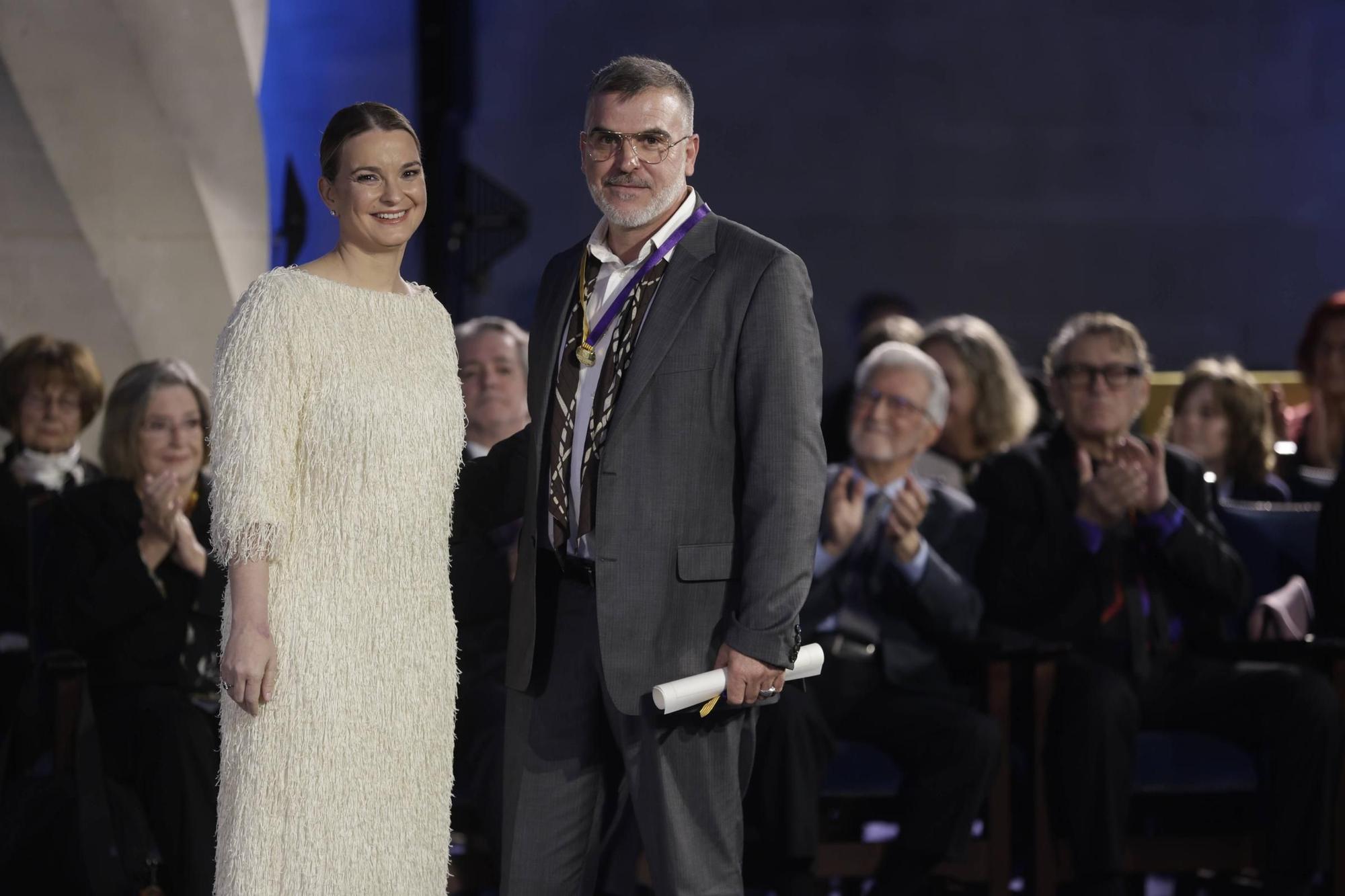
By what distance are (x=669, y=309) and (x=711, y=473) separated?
0.84ft

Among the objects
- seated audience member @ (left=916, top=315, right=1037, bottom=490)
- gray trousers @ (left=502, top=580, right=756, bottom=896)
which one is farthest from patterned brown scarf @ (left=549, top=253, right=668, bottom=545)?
seated audience member @ (left=916, top=315, right=1037, bottom=490)

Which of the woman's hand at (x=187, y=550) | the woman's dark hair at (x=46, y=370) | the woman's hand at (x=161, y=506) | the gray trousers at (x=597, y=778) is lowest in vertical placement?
the gray trousers at (x=597, y=778)

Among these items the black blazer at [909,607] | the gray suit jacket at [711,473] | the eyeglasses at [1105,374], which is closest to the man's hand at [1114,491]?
the eyeglasses at [1105,374]

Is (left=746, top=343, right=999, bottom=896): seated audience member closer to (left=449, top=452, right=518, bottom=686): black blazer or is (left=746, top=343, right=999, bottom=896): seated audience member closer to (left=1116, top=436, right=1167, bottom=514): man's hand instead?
(left=1116, top=436, right=1167, bottom=514): man's hand

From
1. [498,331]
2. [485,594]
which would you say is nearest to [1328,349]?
[498,331]

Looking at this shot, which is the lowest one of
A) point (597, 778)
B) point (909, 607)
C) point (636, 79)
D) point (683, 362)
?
point (597, 778)

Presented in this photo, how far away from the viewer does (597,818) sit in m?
2.41

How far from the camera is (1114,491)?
3.65 meters

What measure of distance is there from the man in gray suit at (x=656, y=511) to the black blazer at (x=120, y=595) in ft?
4.45

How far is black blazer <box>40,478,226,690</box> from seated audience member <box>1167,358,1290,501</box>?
9.41 ft

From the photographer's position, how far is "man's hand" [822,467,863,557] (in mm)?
3566

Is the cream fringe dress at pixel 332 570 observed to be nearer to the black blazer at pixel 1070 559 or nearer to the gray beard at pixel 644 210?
the gray beard at pixel 644 210

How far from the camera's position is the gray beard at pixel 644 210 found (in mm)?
2324

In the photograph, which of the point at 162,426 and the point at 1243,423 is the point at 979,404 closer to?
the point at 1243,423
